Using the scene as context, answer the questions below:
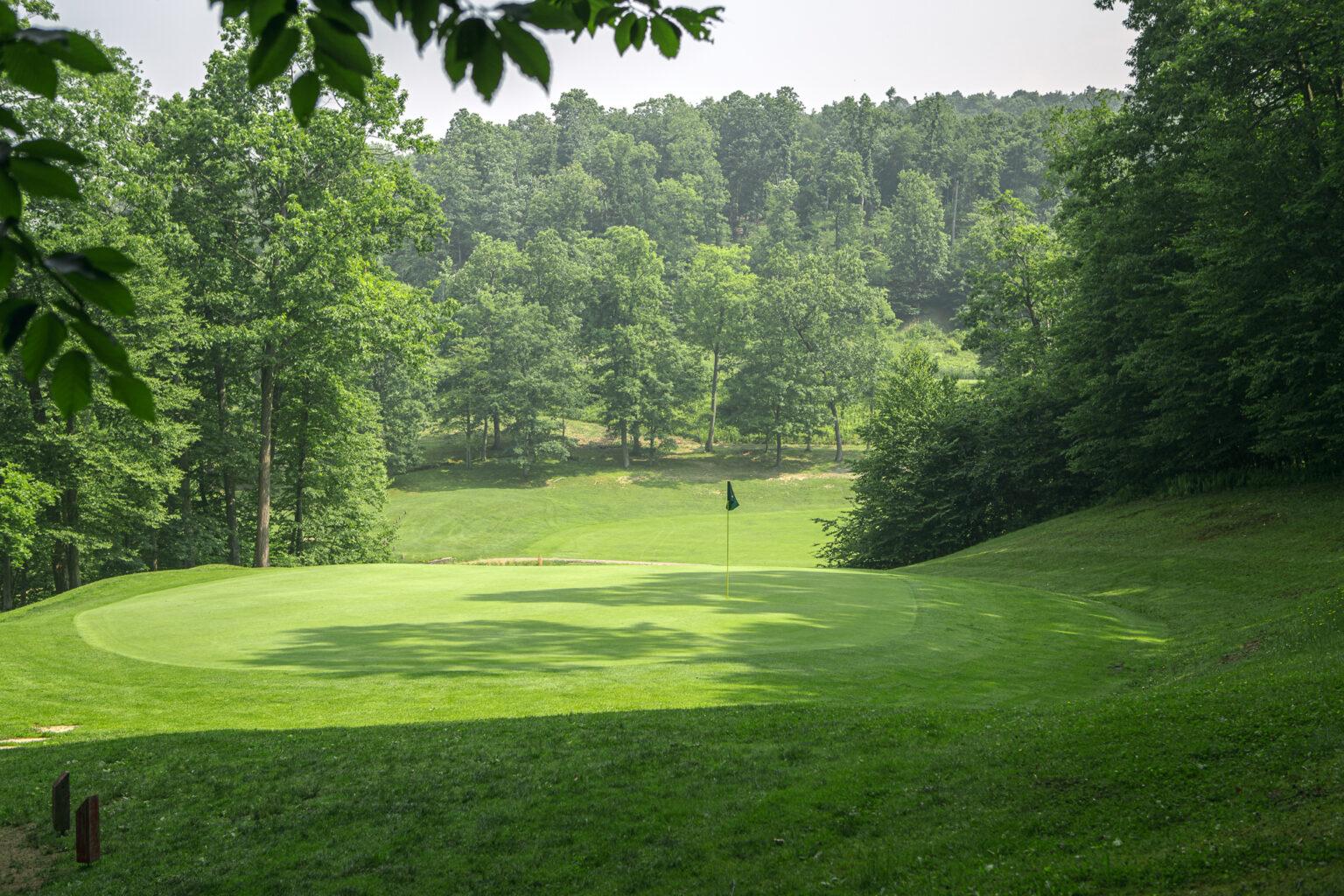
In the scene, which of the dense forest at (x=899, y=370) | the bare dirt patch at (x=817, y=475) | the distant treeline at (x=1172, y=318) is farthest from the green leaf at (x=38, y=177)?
the bare dirt patch at (x=817, y=475)

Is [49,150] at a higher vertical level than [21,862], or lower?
higher

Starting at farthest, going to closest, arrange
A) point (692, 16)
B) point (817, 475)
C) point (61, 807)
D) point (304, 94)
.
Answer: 1. point (817, 475)
2. point (61, 807)
3. point (692, 16)
4. point (304, 94)

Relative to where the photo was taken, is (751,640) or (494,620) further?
(494,620)

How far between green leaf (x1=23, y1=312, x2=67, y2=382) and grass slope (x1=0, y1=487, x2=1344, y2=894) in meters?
5.16

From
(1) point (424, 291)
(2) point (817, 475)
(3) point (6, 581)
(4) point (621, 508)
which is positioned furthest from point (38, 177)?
(2) point (817, 475)

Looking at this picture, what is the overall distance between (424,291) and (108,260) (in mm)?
37920

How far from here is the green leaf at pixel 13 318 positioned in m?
2.63

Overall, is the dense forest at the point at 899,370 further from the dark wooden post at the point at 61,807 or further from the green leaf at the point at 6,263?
the green leaf at the point at 6,263

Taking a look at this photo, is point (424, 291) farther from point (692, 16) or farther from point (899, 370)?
point (692, 16)

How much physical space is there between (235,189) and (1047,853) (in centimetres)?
3683

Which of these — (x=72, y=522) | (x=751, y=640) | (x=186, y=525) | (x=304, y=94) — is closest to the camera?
(x=304, y=94)

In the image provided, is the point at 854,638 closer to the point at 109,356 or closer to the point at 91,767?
the point at 91,767

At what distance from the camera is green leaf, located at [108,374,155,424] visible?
2809mm

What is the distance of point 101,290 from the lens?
103 inches
